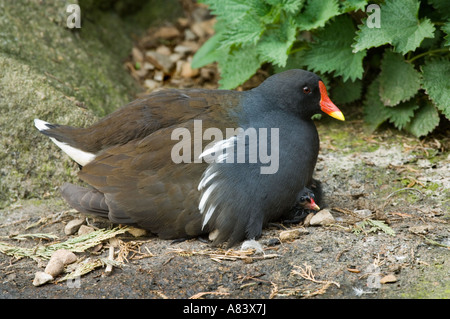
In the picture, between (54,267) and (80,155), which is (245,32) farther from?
(54,267)

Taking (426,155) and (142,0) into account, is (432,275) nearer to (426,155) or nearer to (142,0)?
(426,155)

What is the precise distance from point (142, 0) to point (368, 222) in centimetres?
387

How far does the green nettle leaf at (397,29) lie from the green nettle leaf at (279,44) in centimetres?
56

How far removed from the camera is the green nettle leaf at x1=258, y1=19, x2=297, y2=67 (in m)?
4.53

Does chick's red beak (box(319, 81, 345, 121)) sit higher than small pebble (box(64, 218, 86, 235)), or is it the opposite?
chick's red beak (box(319, 81, 345, 121))

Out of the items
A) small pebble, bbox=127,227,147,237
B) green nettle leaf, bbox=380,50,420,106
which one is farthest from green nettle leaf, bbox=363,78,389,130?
small pebble, bbox=127,227,147,237

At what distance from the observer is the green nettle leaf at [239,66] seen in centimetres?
493

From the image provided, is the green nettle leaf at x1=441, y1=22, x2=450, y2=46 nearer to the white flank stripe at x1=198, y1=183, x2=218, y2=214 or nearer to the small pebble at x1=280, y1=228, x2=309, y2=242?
the small pebble at x1=280, y1=228, x2=309, y2=242

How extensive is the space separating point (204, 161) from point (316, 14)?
1.92m

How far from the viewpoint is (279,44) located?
15.3 feet

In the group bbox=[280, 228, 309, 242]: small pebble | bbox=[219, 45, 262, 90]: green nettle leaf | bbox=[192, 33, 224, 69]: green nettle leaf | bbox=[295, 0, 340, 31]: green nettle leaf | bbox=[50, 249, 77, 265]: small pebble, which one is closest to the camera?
bbox=[50, 249, 77, 265]: small pebble

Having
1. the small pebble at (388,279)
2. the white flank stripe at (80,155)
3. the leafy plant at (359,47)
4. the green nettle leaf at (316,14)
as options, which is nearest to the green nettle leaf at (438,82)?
the leafy plant at (359,47)

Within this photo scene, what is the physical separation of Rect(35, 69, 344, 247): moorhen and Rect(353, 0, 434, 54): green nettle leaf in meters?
0.75

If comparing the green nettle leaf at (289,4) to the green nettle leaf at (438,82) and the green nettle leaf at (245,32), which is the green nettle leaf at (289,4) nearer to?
the green nettle leaf at (245,32)
